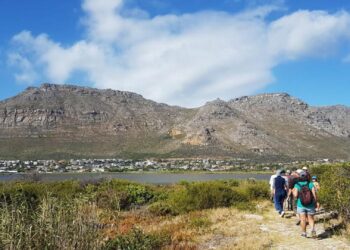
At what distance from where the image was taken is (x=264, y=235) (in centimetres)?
1382

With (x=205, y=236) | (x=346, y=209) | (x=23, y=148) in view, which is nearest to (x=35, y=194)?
(x=205, y=236)

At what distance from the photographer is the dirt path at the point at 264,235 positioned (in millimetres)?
12383

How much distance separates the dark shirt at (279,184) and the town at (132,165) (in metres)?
102

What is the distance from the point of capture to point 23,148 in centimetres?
16650

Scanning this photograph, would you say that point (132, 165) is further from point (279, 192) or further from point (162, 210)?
point (279, 192)

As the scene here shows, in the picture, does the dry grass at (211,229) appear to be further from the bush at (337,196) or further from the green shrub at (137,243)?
the bush at (337,196)

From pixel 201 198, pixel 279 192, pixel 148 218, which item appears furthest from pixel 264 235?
pixel 201 198

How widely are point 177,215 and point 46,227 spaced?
41.6 feet

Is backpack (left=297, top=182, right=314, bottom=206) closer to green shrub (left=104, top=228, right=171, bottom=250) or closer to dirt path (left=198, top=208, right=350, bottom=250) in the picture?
dirt path (left=198, top=208, right=350, bottom=250)

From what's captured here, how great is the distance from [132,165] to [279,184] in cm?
12884

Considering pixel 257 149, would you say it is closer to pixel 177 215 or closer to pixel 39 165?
pixel 39 165

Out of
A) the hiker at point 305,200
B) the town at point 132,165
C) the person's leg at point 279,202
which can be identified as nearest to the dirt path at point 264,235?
the person's leg at point 279,202

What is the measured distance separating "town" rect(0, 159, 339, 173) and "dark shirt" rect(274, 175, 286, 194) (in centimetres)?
10176

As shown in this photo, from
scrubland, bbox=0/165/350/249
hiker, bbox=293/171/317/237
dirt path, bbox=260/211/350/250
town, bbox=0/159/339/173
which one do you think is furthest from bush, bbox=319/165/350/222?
town, bbox=0/159/339/173
